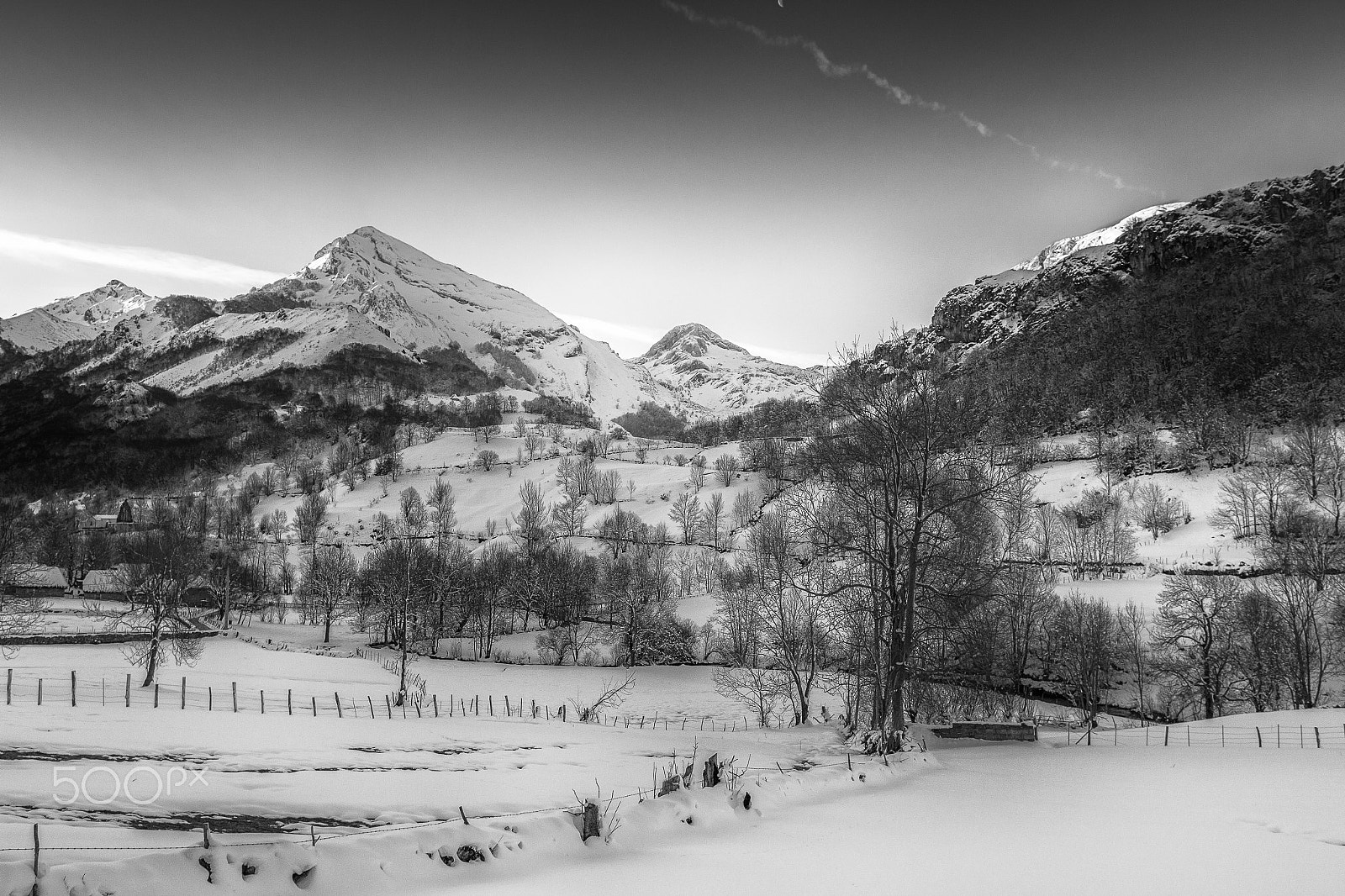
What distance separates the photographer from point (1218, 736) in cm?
2016

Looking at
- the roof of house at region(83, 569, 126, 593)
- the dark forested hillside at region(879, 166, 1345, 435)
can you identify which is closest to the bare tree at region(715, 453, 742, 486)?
the dark forested hillside at region(879, 166, 1345, 435)

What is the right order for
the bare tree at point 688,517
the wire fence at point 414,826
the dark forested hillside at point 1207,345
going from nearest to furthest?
1. the wire fence at point 414,826
2. the bare tree at point 688,517
3. the dark forested hillside at point 1207,345

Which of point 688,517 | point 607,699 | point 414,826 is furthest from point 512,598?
point 414,826

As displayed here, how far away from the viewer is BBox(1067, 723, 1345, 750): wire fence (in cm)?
1766

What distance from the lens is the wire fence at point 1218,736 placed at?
1766 centimetres

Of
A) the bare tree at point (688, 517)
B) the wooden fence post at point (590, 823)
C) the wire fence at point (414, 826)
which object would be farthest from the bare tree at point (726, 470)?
the wooden fence post at point (590, 823)

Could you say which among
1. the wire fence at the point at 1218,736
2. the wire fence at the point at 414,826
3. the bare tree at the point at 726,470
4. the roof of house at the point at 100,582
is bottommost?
the roof of house at the point at 100,582

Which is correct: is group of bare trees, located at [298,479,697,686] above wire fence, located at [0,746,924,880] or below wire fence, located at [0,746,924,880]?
below

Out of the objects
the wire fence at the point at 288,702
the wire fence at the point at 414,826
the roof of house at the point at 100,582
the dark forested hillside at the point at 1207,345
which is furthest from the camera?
the dark forested hillside at the point at 1207,345

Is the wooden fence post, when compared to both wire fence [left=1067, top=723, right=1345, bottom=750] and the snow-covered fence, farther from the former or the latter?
wire fence [left=1067, top=723, right=1345, bottom=750]

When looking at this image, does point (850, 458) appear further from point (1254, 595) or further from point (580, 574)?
point (580, 574)

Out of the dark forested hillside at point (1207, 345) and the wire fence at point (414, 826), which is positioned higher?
the dark forested hillside at point (1207, 345)

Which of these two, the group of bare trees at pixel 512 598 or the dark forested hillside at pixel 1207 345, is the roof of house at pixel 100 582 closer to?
the group of bare trees at pixel 512 598

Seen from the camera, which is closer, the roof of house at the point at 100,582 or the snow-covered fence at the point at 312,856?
the snow-covered fence at the point at 312,856
